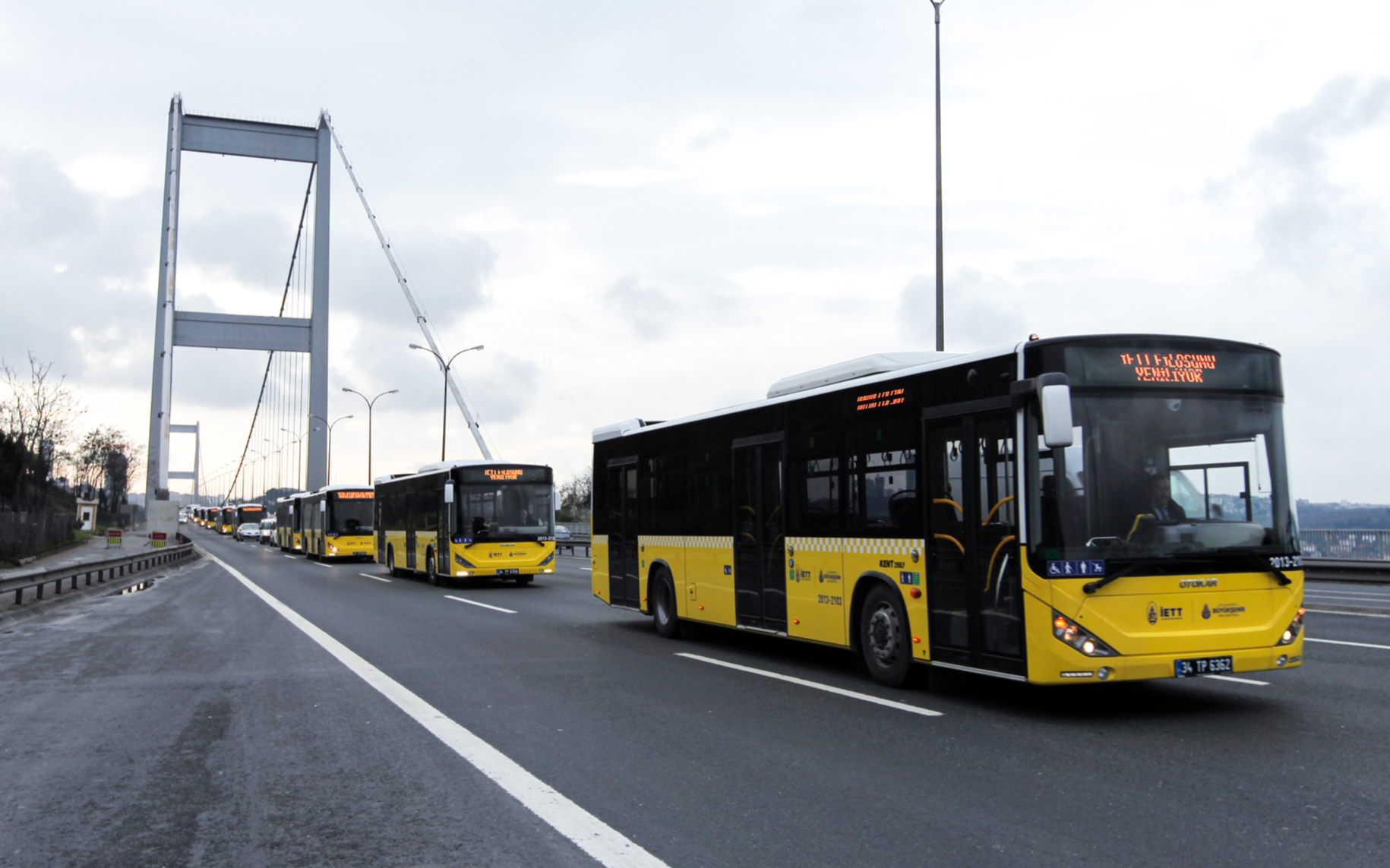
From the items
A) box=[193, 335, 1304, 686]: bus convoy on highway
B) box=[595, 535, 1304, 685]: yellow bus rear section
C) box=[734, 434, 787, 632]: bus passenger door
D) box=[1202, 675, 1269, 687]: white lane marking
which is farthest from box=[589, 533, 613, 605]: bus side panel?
box=[1202, 675, 1269, 687]: white lane marking

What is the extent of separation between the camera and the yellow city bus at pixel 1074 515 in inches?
297

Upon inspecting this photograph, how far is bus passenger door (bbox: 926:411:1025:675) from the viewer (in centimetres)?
790

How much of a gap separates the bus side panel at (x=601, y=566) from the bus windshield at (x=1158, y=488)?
28.7ft

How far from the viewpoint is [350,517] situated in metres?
42.0

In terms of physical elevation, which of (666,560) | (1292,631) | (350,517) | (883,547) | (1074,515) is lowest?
(1292,631)

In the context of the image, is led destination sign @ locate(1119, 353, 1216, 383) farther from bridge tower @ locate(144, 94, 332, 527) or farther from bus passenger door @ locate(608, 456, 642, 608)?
bridge tower @ locate(144, 94, 332, 527)

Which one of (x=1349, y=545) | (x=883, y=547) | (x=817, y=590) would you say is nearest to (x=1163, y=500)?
(x=883, y=547)

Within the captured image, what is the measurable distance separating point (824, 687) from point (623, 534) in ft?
19.8

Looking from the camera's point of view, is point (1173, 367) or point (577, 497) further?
point (577, 497)

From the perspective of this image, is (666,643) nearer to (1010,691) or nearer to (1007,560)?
(1010,691)

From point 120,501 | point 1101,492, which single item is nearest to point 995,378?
point 1101,492

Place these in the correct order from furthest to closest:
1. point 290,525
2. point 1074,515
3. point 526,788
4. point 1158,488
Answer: point 290,525
point 1158,488
point 1074,515
point 526,788

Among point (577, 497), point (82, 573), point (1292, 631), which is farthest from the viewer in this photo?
point (577, 497)

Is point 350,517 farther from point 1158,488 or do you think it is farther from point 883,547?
point 1158,488
